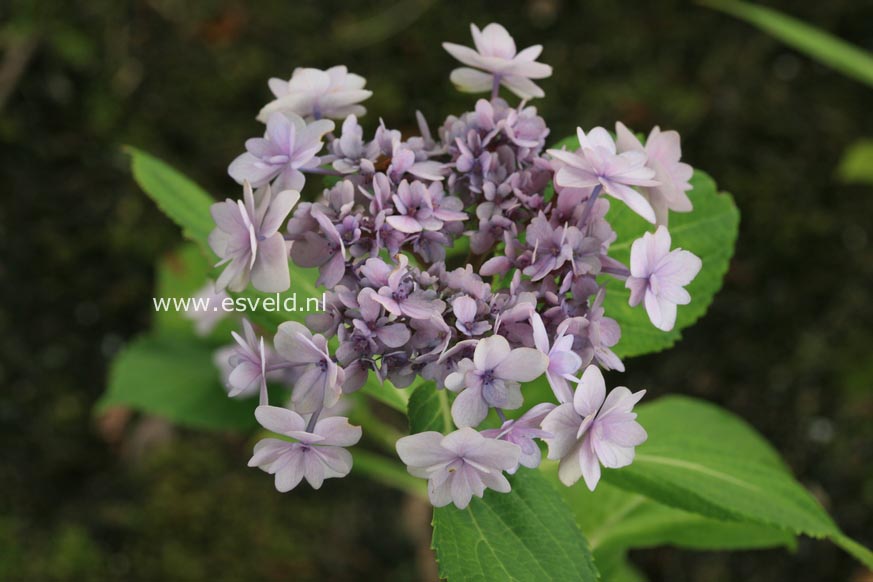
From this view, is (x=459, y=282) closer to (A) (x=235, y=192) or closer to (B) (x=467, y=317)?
(B) (x=467, y=317)

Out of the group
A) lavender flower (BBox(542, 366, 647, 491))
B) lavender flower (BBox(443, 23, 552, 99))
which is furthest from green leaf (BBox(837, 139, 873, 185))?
lavender flower (BBox(542, 366, 647, 491))

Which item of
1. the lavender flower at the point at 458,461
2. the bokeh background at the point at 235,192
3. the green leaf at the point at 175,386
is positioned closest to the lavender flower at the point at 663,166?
the lavender flower at the point at 458,461

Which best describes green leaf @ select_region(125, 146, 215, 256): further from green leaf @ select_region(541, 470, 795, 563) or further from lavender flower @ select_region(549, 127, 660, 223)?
green leaf @ select_region(541, 470, 795, 563)

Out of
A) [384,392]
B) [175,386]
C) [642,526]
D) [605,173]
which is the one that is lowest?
[175,386]

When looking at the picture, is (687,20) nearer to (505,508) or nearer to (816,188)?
(816,188)

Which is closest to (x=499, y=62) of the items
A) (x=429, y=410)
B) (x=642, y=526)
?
(x=429, y=410)

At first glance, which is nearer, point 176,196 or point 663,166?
point 663,166
